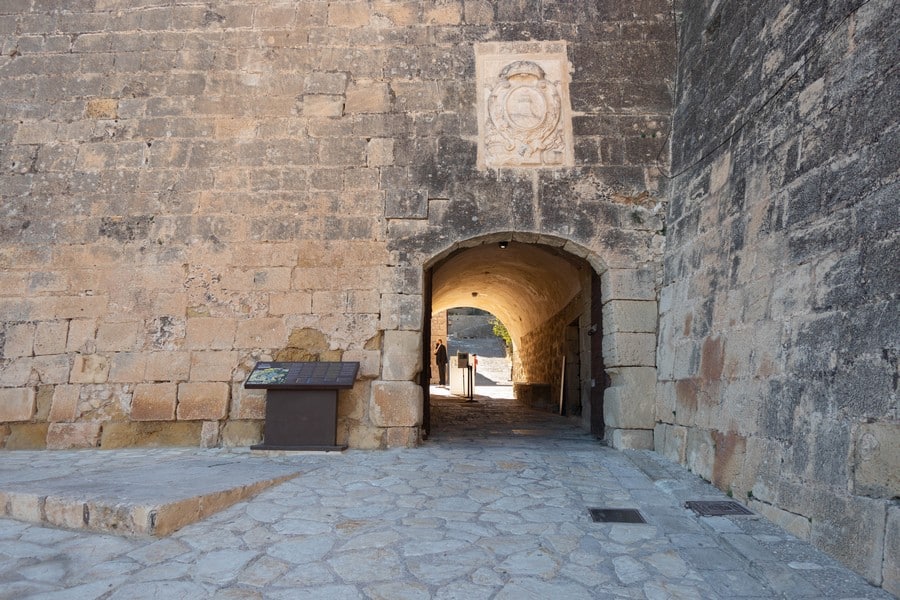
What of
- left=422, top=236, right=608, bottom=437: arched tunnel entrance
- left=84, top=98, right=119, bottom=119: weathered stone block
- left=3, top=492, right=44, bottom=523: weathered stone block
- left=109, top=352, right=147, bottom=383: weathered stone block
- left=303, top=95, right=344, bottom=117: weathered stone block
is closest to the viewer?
left=3, top=492, right=44, bottom=523: weathered stone block

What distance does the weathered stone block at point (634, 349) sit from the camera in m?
5.28

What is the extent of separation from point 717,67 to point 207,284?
482 cm

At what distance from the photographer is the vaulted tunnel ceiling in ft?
24.8

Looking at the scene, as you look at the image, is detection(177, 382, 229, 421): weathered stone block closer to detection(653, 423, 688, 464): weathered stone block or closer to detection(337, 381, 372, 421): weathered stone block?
detection(337, 381, 372, 421): weathered stone block

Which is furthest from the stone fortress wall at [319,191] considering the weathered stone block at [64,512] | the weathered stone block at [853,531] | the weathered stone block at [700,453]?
the weathered stone block at [64,512]

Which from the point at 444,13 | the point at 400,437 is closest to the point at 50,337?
the point at 400,437

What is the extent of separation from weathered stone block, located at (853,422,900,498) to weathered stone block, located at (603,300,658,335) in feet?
8.64

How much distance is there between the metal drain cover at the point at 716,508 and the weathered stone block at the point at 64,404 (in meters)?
5.15

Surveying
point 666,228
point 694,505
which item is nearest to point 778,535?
point 694,505

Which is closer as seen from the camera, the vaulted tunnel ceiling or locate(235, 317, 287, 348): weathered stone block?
locate(235, 317, 287, 348): weathered stone block

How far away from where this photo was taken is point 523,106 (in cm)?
566

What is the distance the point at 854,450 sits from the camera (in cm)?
270

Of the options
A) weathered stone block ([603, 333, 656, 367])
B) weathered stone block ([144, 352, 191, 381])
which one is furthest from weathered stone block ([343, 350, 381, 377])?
weathered stone block ([603, 333, 656, 367])

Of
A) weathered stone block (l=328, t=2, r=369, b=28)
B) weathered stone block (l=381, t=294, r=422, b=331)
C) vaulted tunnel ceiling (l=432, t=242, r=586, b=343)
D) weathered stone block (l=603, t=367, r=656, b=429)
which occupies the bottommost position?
weathered stone block (l=603, t=367, r=656, b=429)
